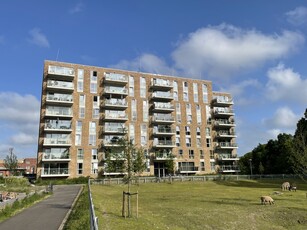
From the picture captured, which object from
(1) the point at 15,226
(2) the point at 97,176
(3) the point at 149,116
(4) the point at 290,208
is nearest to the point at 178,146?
(3) the point at 149,116

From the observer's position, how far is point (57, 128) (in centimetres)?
5716

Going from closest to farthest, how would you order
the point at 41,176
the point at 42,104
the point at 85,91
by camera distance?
the point at 41,176 < the point at 42,104 < the point at 85,91

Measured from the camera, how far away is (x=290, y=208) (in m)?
22.5

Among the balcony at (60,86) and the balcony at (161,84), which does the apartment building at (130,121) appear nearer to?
the balcony at (161,84)

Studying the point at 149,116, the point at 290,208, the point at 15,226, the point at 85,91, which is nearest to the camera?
the point at 15,226

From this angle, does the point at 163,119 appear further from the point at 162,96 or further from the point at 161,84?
the point at 161,84

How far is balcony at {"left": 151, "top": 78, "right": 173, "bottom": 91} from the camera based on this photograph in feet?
225

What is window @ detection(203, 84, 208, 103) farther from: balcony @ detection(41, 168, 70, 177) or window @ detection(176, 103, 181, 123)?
balcony @ detection(41, 168, 70, 177)

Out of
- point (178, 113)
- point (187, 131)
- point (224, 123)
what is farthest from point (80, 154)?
point (224, 123)

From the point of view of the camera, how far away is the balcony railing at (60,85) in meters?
58.0

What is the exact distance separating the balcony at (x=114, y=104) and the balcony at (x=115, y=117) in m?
1.62

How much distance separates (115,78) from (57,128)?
1629 cm

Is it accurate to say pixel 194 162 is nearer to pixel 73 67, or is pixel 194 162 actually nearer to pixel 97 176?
pixel 97 176

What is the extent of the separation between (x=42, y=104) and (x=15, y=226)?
46.2 m
